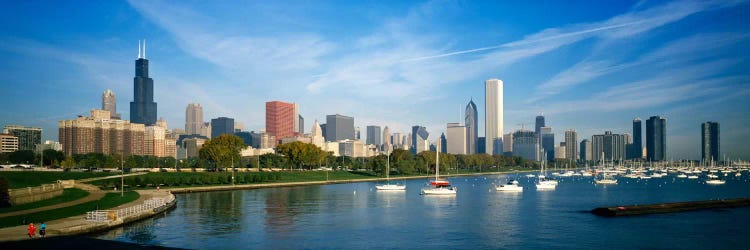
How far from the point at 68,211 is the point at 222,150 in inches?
4431

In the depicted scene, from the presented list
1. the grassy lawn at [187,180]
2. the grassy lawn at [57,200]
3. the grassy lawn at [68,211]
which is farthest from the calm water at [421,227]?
the grassy lawn at [187,180]

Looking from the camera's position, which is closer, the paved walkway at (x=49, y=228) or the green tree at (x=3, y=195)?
the paved walkway at (x=49, y=228)

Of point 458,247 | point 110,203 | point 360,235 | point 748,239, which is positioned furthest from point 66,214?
point 748,239

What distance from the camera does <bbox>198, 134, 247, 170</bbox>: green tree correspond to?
188 m

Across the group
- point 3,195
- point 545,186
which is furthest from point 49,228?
point 545,186

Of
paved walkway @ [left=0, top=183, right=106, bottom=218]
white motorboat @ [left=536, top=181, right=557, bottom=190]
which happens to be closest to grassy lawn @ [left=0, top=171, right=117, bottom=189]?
paved walkway @ [left=0, top=183, right=106, bottom=218]

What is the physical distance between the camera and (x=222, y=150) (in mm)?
187250

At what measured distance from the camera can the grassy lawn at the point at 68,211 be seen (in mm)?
63125

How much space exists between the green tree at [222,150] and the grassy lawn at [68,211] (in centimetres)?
8332

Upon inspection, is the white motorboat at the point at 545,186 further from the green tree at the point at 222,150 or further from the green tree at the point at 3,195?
the green tree at the point at 3,195

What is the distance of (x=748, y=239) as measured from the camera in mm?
67562

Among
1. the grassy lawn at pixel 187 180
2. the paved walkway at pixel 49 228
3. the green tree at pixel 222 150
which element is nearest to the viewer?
the paved walkway at pixel 49 228

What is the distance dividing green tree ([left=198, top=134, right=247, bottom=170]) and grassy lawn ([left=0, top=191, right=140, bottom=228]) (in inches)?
3280

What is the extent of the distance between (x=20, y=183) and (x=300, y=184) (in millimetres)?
80692
